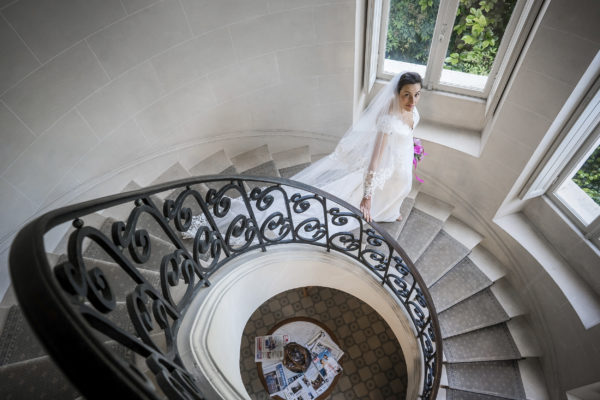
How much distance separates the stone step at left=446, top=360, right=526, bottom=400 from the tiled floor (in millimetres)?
1361

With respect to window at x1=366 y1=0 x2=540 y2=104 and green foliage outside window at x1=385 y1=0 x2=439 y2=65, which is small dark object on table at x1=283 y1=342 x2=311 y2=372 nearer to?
window at x1=366 y1=0 x2=540 y2=104

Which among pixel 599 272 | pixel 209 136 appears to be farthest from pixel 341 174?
pixel 599 272

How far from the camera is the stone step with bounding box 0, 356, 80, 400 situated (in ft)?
6.12

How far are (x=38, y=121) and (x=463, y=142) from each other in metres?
4.34

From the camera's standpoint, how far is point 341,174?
3.74 m

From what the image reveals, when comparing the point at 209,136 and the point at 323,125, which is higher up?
the point at 209,136

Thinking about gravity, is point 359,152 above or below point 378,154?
above

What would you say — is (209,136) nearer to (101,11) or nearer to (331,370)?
(101,11)

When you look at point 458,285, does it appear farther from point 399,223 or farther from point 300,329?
point 300,329

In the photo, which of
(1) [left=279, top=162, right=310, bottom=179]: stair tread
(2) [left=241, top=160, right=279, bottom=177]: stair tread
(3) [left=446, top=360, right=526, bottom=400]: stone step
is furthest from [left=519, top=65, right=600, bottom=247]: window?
(2) [left=241, top=160, right=279, bottom=177]: stair tread

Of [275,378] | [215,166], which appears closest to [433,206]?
[215,166]

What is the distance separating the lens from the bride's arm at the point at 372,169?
11.0 feet

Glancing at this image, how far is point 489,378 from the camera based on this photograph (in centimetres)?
392

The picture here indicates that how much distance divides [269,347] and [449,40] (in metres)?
4.61
